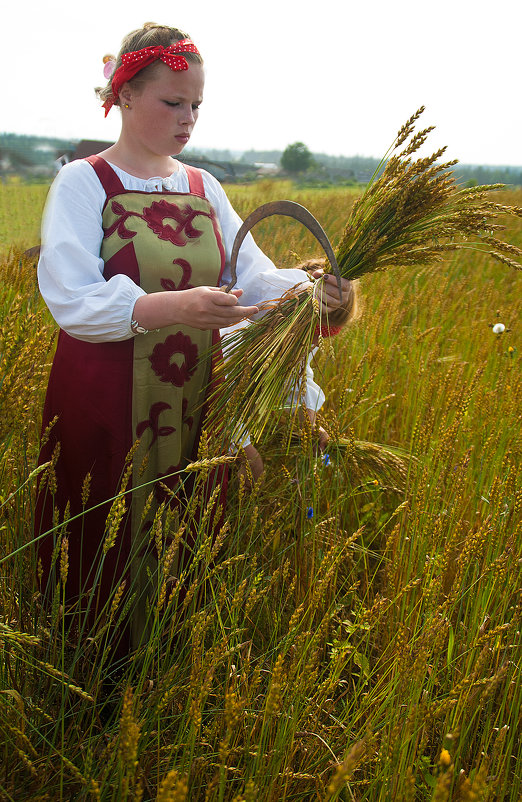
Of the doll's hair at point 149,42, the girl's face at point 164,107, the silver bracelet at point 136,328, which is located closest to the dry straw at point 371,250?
the silver bracelet at point 136,328

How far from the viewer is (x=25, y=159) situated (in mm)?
5246

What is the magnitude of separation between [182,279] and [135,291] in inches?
6.8

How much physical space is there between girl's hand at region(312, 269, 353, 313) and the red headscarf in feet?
1.89

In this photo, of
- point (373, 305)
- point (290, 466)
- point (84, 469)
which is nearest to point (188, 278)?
point (84, 469)

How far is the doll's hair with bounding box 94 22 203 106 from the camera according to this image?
4.50 feet

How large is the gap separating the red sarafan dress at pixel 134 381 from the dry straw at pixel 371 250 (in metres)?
0.12

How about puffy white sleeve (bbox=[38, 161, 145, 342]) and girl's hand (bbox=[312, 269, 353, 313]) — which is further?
girl's hand (bbox=[312, 269, 353, 313])

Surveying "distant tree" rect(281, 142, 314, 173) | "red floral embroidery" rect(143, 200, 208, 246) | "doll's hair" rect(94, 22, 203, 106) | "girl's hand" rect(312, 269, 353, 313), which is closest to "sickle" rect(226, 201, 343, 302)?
"girl's hand" rect(312, 269, 353, 313)

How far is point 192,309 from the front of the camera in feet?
3.98

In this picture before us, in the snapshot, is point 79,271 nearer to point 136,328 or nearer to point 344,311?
point 136,328

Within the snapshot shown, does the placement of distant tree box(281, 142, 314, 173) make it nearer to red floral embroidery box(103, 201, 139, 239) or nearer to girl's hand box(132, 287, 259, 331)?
red floral embroidery box(103, 201, 139, 239)

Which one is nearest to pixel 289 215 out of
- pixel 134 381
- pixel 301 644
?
pixel 134 381

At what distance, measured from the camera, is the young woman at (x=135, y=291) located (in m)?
1.30

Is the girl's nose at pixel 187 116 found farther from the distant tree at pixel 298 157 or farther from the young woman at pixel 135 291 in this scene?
the distant tree at pixel 298 157
